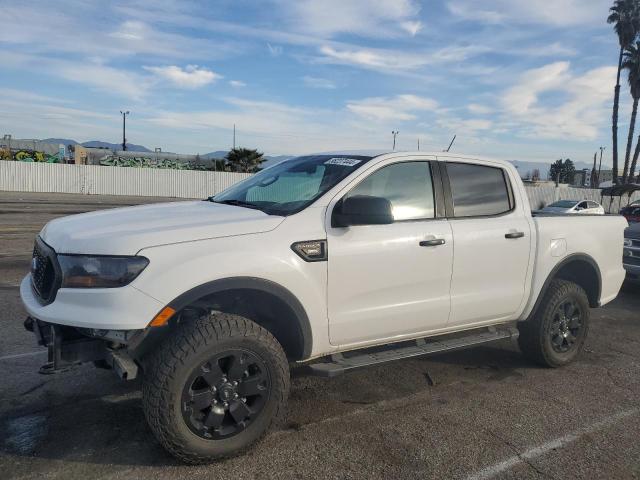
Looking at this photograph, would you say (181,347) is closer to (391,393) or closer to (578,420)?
(391,393)

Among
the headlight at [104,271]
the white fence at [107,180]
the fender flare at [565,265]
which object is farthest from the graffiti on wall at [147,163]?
the headlight at [104,271]

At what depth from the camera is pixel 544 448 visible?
11.6ft

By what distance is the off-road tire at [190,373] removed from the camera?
9.89 ft

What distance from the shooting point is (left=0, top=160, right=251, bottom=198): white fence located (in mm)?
33750

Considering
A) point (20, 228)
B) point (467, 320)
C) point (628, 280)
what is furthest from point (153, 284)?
point (20, 228)

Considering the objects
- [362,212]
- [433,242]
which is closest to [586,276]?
[433,242]

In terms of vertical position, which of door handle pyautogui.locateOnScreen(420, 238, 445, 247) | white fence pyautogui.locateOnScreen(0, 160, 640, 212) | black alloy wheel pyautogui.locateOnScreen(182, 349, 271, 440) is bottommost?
black alloy wheel pyautogui.locateOnScreen(182, 349, 271, 440)

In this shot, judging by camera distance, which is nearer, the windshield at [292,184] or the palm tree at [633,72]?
the windshield at [292,184]

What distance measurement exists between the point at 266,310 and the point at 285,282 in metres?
0.34

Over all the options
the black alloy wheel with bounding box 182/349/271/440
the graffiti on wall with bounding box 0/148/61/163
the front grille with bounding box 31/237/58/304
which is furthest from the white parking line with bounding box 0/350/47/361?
the graffiti on wall with bounding box 0/148/61/163

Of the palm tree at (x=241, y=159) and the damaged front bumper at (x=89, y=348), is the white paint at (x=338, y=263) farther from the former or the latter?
the palm tree at (x=241, y=159)

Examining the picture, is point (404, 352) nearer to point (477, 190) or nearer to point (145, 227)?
point (477, 190)

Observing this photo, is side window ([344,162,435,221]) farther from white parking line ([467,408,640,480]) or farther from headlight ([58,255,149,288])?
white parking line ([467,408,640,480])

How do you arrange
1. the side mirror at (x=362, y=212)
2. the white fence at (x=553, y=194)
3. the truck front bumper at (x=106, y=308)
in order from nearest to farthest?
the truck front bumper at (x=106, y=308)
the side mirror at (x=362, y=212)
the white fence at (x=553, y=194)
